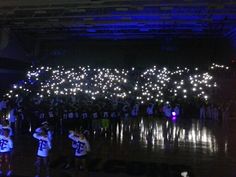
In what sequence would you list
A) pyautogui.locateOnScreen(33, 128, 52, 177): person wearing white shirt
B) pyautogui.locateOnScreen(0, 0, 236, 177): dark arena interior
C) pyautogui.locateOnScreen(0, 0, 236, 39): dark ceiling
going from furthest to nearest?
1. pyautogui.locateOnScreen(0, 0, 236, 39): dark ceiling
2. pyautogui.locateOnScreen(0, 0, 236, 177): dark arena interior
3. pyautogui.locateOnScreen(33, 128, 52, 177): person wearing white shirt

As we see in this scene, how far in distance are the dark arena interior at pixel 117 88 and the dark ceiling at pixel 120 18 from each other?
0.07m

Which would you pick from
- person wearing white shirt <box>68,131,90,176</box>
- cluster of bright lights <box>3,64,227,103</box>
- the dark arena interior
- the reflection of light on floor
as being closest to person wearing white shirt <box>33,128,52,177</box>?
the dark arena interior

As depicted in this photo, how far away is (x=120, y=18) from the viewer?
65.8 feet

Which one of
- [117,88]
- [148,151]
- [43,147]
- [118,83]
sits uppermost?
[118,83]

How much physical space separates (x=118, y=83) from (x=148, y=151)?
510 inches

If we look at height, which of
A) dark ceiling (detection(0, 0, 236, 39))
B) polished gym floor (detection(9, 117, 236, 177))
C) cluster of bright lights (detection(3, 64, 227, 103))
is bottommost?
polished gym floor (detection(9, 117, 236, 177))

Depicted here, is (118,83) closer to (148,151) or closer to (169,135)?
(169,135)

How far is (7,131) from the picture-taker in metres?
10.5

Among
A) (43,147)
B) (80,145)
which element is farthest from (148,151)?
(43,147)

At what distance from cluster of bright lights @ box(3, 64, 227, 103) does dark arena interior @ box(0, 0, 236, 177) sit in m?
0.09

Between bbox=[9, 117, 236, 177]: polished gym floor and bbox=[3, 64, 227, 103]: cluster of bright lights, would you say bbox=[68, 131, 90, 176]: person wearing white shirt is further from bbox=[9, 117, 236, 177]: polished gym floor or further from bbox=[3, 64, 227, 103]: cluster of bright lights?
bbox=[3, 64, 227, 103]: cluster of bright lights

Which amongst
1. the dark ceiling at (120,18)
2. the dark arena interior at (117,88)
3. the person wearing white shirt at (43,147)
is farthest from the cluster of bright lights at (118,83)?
the person wearing white shirt at (43,147)

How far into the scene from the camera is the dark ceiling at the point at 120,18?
53.6ft

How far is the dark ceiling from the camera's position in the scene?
16.3 metres
